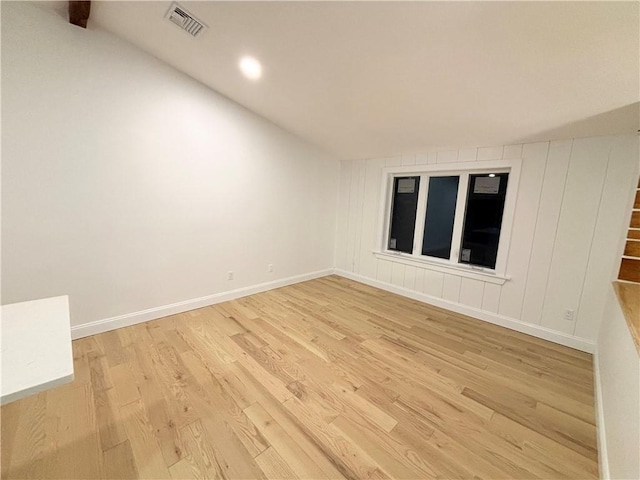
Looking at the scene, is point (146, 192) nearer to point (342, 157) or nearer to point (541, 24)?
point (342, 157)

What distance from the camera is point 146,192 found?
2580 millimetres

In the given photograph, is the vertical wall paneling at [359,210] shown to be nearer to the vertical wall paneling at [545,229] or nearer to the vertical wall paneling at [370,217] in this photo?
the vertical wall paneling at [370,217]

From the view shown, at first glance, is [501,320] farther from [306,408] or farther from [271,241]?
[271,241]

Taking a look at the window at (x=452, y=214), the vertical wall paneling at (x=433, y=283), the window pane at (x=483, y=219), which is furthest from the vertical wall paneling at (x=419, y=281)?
the window pane at (x=483, y=219)

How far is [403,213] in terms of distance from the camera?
3.94 meters

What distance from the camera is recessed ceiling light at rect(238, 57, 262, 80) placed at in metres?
2.32

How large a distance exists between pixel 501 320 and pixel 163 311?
3797 mm

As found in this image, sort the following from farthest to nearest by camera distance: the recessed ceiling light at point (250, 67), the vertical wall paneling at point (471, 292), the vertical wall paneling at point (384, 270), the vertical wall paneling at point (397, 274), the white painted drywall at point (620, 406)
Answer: the vertical wall paneling at point (384, 270) → the vertical wall paneling at point (397, 274) → the vertical wall paneling at point (471, 292) → the recessed ceiling light at point (250, 67) → the white painted drywall at point (620, 406)

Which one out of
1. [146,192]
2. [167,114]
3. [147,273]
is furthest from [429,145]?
[147,273]

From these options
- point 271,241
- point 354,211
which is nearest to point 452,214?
point 354,211

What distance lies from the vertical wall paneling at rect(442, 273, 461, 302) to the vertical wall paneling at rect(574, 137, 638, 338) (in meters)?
1.09

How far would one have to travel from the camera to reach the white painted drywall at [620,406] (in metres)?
0.98

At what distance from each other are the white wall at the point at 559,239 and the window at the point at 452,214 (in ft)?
0.43

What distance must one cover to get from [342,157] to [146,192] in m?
2.99
